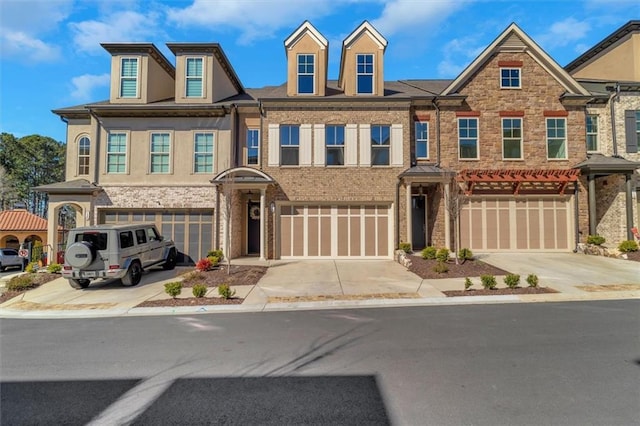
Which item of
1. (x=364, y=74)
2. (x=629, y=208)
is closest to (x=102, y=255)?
(x=364, y=74)

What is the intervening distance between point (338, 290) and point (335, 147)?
813 cm

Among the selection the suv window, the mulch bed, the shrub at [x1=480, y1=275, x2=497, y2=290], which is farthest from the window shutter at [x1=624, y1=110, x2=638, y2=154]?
the suv window

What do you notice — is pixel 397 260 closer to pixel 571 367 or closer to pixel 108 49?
pixel 571 367

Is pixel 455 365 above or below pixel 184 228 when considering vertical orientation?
below

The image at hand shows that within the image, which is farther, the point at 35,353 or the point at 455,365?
the point at 35,353

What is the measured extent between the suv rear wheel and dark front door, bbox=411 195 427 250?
12.6 m

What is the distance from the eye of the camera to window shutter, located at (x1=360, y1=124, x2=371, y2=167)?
1588 centimetres

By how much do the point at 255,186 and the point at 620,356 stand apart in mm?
12894

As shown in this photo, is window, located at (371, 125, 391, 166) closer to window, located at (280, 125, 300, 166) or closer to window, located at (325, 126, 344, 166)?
window, located at (325, 126, 344, 166)

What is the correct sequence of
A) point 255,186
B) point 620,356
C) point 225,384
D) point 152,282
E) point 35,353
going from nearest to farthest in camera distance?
point 225,384, point 620,356, point 35,353, point 152,282, point 255,186

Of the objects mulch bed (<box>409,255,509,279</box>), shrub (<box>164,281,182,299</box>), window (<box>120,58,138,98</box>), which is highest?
window (<box>120,58,138,98</box>)

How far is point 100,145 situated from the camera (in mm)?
15984

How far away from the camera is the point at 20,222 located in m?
29.0

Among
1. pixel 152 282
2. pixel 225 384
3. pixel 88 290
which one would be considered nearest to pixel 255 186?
pixel 152 282
